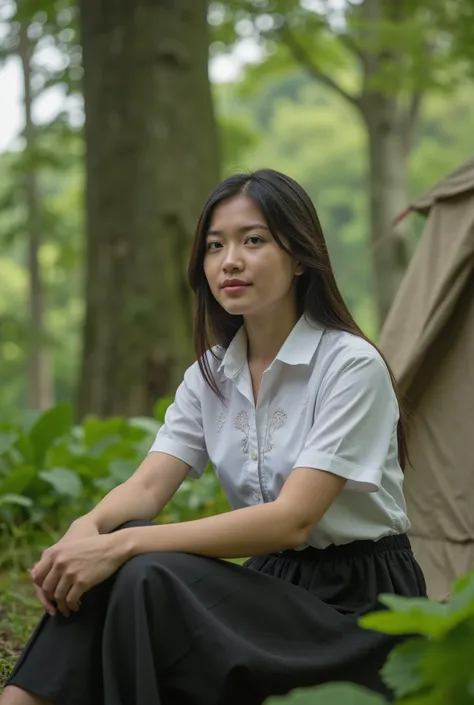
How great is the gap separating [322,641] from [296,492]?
301mm

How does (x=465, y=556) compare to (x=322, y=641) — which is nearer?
(x=322, y=641)

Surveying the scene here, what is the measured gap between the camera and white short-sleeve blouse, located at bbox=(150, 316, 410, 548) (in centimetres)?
217

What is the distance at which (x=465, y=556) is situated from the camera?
11.5ft

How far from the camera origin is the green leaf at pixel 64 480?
426cm

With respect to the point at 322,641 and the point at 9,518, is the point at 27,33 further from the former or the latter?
the point at 322,641

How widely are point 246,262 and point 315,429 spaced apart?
1.31 feet

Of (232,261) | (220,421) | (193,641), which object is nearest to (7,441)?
(220,421)

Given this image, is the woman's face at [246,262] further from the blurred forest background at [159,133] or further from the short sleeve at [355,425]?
the blurred forest background at [159,133]

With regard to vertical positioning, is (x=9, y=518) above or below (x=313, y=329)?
below

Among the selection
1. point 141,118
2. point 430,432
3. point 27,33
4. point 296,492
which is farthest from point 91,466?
point 27,33

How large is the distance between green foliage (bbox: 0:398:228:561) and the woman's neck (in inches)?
79.1

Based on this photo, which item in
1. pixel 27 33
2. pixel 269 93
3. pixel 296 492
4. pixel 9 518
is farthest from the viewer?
pixel 269 93

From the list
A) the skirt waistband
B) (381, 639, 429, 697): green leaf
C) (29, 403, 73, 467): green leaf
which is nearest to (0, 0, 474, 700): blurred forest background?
(29, 403, 73, 467): green leaf

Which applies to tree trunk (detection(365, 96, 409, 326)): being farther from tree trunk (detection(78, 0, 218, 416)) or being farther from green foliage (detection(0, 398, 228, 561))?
green foliage (detection(0, 398, 228, 561))
